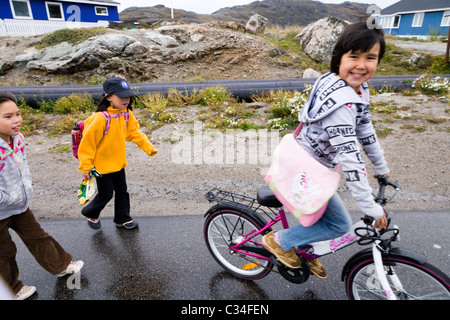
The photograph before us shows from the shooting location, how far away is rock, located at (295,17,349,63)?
1667 centimetres

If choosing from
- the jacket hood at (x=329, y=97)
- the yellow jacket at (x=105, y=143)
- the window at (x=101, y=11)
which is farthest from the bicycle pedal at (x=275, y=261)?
the window at (x=101, y=11)

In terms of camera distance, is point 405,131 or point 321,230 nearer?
point 321,230

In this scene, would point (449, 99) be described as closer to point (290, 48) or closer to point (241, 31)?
point (290, 48)

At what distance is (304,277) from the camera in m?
2.36

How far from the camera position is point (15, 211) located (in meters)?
2.39

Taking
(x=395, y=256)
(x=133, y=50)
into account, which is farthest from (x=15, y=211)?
(x=133, y=50)

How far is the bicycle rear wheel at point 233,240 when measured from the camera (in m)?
2.57

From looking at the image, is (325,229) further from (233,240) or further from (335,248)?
(233,240)

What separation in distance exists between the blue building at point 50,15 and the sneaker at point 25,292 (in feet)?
83.6

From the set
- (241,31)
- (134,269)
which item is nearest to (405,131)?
(134,269)

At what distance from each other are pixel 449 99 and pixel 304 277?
8130mm

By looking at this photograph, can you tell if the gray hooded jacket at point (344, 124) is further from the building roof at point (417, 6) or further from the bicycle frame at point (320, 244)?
the building roof at point (417, 6)

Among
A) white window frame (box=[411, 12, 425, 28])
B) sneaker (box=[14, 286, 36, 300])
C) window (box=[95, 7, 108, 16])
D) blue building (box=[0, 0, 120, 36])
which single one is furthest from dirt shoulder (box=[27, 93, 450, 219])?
white window frame (box=[411, 12, 425, 28])

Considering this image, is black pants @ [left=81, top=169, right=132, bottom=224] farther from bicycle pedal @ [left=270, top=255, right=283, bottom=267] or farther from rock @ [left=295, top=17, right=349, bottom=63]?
rock @ [left=295, top=17, right=349, bottom=63]
